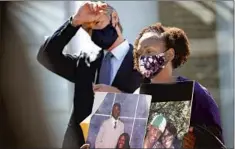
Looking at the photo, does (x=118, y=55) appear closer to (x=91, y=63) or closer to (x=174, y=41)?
(x=91, y=63)

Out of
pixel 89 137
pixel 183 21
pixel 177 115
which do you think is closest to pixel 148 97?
pixel 177 115

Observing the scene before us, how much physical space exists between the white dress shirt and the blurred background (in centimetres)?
5

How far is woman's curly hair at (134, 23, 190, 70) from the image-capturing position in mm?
1286

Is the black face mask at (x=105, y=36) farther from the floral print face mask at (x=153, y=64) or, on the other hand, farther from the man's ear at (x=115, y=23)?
the floral print face mask at (x=153, y=64)

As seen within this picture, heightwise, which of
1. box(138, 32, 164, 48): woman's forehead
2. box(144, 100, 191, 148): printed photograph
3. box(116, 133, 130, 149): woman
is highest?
box(138, 32, 164, 48): woman's forehead

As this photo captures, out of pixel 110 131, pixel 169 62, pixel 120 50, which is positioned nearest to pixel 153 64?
pixel 169 62

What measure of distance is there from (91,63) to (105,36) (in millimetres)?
114

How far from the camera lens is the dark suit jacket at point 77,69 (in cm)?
135

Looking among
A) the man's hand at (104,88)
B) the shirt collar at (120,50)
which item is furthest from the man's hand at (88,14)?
the man's hand at (104,88)

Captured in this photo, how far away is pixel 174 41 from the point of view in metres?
1.29

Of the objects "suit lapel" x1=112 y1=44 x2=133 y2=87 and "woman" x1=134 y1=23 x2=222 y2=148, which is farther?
"suit lapel" x1=112 y1=44 x2=133 y2=87

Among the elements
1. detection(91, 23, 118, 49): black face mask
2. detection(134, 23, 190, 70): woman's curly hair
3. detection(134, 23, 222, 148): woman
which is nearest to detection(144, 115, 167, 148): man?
detection(134, 23, 222, 148): woman

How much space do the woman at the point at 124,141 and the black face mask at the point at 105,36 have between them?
13.6 inches

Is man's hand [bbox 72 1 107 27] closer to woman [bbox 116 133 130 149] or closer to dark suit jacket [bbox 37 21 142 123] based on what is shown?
dark suit jacket [bbox 37 21 142 123]
